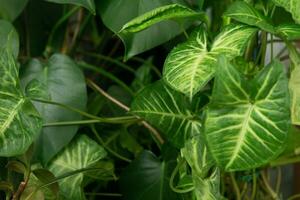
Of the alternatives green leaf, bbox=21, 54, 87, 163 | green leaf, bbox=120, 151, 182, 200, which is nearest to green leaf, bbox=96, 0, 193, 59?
green leaf, bbox=21, 54, 87, 163

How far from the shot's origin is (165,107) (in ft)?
2.26

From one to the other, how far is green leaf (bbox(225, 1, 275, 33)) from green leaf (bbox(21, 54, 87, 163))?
0.97 ft

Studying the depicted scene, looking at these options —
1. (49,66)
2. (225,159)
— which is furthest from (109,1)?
(225,159)

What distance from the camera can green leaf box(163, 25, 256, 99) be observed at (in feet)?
1.76

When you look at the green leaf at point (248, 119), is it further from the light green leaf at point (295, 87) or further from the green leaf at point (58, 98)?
the green leaf at point (58, 98)

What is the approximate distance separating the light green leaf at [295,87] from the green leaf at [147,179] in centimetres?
30

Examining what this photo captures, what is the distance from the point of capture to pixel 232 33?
59cm

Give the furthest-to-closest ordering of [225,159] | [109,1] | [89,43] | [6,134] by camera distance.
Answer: [89,43]
[109,1]
[6,134]
[225,159]

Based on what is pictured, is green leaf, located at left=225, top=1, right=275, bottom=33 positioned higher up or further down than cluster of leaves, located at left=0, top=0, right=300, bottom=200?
higher up

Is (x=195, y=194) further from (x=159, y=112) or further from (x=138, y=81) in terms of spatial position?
(x=138, y=81)

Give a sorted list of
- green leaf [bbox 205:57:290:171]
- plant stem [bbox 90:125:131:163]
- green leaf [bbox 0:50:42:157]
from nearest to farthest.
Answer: green leaf [bbox 205:57:290:171] → green leaf [bbox 0:50:42:157] → plant stem [bbox 90:125:131:163]

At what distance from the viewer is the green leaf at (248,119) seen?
48 centimetres

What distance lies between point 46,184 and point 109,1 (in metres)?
0.31

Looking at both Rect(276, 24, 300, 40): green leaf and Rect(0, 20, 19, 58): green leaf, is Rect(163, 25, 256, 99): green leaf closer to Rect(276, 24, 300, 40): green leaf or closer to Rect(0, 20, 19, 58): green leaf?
Rect(276, 24, 300, 40): green leaf
